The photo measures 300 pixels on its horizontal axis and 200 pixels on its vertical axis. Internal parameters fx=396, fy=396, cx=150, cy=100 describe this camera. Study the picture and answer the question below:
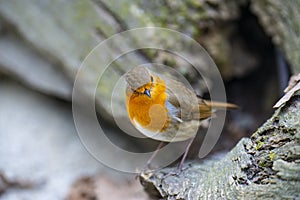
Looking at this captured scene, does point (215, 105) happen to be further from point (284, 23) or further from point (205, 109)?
point (284, 23)

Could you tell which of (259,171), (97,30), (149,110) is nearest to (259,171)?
(259,171)

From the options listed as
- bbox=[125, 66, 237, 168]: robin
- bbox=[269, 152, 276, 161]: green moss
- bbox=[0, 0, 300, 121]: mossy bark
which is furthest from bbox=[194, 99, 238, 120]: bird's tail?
bbox=[269, 152, 276, 161]: green moss

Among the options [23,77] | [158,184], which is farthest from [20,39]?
[158,184]

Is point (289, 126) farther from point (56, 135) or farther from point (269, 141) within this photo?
point (56, 135)

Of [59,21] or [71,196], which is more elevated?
[59,21]

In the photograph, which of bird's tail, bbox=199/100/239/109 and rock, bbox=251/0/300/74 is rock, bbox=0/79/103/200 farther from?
rock, bbox=251/0/300/74

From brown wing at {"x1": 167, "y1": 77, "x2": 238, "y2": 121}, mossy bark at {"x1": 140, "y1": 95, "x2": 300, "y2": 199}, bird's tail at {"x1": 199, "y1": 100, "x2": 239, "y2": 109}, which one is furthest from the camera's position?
bird's tail at {"x1": 199, "y1": 100, "x2": 239, "y2": 109}
